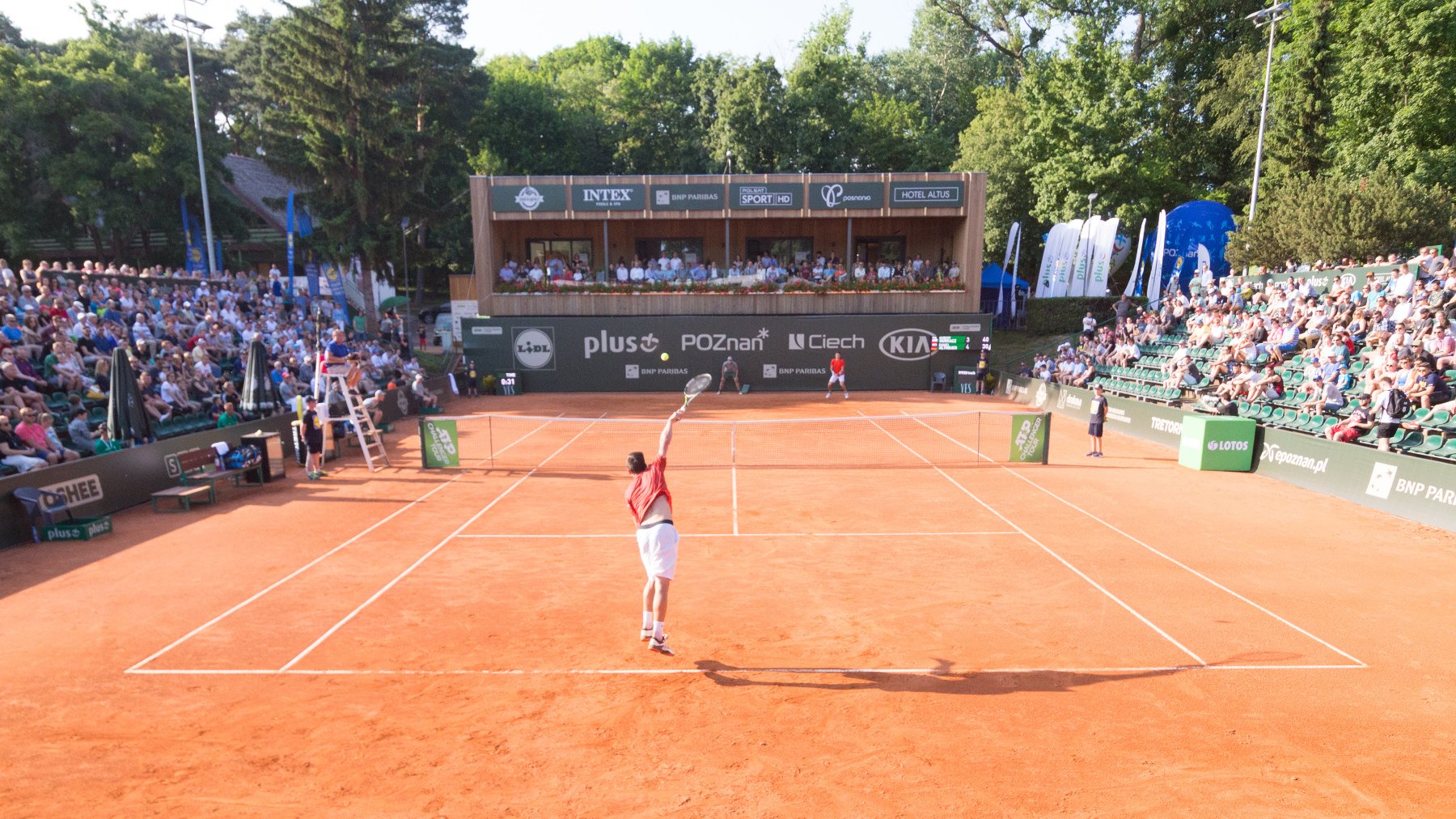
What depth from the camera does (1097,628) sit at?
9.04m

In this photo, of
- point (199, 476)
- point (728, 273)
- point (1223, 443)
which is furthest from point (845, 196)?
point (199, 476)

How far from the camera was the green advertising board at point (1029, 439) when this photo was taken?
18.6 meters

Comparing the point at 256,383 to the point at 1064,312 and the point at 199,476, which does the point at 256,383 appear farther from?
the point at 1064,312

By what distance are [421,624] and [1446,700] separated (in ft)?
35.3

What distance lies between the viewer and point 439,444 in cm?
1814

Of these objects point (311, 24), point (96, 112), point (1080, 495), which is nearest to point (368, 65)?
point (311, 24)

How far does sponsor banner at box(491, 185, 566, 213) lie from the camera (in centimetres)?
3278

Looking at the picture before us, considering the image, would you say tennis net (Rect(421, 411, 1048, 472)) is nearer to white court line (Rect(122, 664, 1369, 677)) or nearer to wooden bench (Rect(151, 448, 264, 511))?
wooden bench (Rect(151, 448, 264, 511))

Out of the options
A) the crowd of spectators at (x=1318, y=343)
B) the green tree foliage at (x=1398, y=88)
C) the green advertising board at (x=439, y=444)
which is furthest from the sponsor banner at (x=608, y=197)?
the green tree foliage at (x=1398, y=88)

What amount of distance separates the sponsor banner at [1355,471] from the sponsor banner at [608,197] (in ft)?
71.8

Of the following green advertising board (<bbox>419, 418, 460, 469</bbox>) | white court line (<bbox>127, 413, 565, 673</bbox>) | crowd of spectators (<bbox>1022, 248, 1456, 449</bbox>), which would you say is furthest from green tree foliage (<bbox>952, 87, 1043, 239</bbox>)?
white court line (<bbox>127, 413, 565, 673</bbox>)

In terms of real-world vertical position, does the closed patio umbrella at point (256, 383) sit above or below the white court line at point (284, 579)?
above

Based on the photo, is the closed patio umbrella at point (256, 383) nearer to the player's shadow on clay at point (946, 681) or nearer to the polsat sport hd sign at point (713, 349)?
the polsat sport hd sign at point (713, 349)

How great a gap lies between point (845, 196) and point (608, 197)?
10.2m
